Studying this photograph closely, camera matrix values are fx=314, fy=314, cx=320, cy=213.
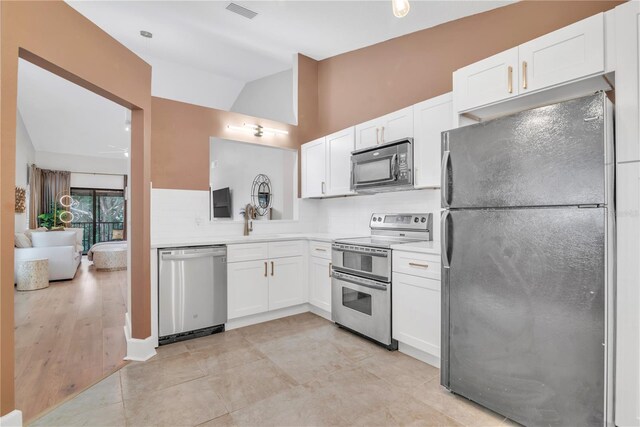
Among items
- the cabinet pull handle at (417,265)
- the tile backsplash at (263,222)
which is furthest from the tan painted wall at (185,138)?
the cabinet pull handle at (417,265)

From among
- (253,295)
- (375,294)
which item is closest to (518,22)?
(375,294)

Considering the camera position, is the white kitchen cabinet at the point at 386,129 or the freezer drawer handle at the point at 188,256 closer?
the freezer drawer handle at the point at 188,256

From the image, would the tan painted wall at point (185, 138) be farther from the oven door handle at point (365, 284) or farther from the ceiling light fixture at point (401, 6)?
the ceiling light fixture at point (401, 6)

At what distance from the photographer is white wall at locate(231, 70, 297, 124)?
16.3 ft

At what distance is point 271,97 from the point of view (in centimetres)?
531

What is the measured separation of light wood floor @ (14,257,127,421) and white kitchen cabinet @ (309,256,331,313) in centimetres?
191

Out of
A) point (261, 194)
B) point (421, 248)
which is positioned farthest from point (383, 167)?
point (261, 194)

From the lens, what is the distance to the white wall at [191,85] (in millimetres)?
→ 4914

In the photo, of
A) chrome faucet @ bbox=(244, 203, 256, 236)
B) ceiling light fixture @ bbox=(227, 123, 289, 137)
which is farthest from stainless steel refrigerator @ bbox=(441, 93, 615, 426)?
ceiling light fixture @ bbox=(227, 123, 289, 137)

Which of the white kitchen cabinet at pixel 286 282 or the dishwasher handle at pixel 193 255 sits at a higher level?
the dishwasher handle at pixel 193 255

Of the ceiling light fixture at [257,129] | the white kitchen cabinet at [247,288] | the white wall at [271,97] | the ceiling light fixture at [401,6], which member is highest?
the white wall at [271,97]

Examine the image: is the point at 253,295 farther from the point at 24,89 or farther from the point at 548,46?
the point at 24,89

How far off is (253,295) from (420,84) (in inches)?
111

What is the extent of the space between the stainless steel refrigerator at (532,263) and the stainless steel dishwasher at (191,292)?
2.12m
